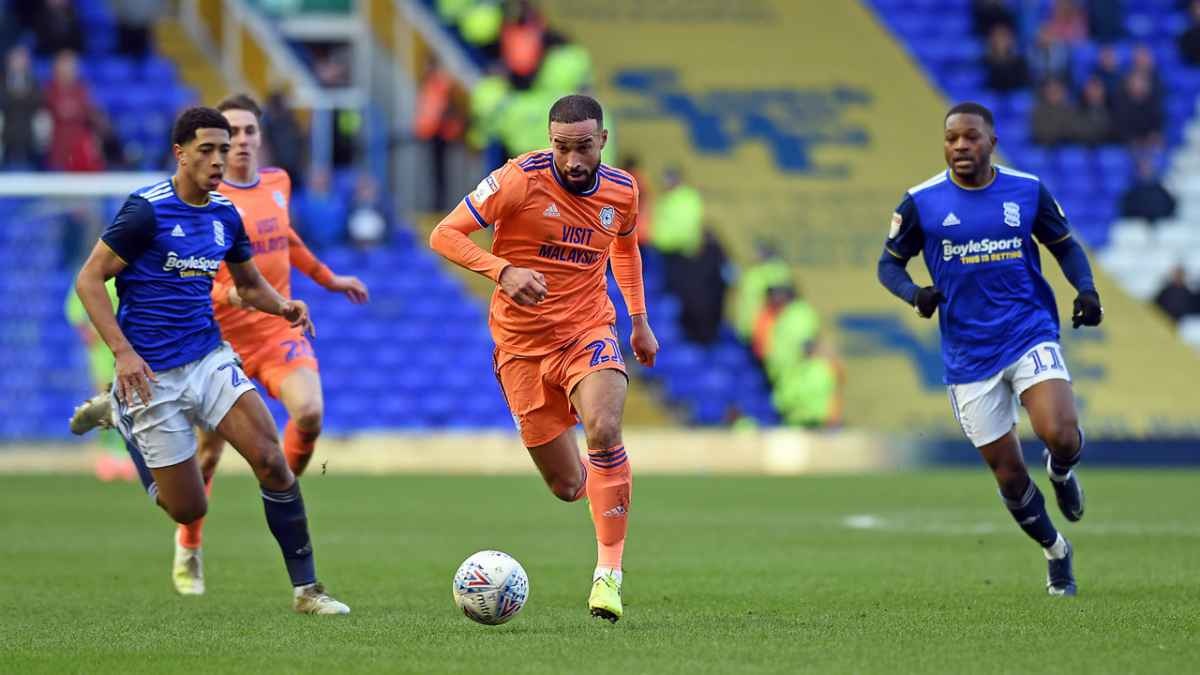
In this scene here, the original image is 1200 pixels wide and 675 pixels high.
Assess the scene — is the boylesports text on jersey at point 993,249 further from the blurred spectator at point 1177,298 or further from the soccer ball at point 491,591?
the blurred spectator at point 1177,298

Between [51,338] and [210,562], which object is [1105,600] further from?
[51,338]

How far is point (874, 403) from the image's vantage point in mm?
26672

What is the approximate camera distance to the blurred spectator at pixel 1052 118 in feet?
99.9

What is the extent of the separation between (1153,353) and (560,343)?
19560mm

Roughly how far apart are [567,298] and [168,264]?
6.29 ft

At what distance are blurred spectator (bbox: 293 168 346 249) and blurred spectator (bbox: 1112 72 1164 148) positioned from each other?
484 inches

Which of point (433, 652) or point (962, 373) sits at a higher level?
point (962, 373)

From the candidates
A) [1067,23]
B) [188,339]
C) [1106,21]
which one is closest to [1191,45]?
[1106,21]

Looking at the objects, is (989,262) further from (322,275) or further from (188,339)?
(188,339)

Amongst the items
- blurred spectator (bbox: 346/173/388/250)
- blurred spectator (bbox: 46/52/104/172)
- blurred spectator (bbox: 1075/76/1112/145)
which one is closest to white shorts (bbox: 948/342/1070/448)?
blurred spectator (bbox: 346/173/388/250)

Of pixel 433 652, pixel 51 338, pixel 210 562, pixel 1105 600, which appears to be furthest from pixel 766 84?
pixel 433 652

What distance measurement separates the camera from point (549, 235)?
9.65 meters

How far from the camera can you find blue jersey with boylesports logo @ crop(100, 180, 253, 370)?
9602 millimetres

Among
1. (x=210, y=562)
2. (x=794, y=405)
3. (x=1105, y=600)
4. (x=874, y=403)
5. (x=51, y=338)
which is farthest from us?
(x=874, y=403)
